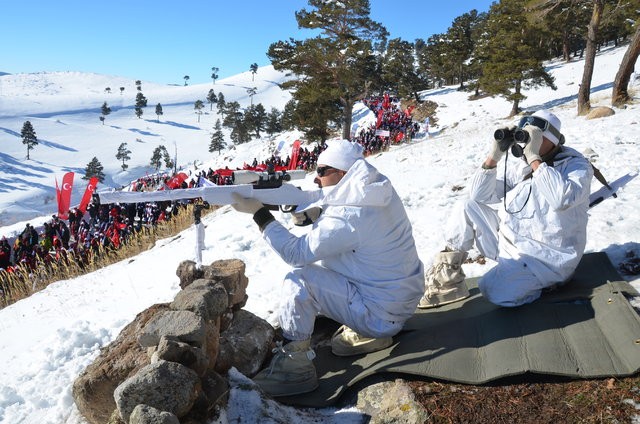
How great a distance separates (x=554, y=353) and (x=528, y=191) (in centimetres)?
125

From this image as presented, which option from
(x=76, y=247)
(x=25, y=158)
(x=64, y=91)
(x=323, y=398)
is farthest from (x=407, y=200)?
(x=64, y=91)

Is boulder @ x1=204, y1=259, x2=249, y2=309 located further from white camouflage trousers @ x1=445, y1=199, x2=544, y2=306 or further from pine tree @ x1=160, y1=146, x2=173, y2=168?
pine tree @ x1=160, y1=146, x2=173, y2=168

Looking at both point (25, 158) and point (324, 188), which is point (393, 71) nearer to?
point (324, 188)

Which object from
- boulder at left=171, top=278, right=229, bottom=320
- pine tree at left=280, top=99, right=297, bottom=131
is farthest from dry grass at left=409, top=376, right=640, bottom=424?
pine tree at left=280, top=99, right=297, bottom=131

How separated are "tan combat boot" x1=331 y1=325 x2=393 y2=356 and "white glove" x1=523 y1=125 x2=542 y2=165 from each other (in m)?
1.61

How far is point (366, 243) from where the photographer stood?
9.30ft

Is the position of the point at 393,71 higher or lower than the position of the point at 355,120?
higher

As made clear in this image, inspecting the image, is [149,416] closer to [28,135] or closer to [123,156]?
[123,156]

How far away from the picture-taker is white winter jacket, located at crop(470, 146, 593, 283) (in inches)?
115

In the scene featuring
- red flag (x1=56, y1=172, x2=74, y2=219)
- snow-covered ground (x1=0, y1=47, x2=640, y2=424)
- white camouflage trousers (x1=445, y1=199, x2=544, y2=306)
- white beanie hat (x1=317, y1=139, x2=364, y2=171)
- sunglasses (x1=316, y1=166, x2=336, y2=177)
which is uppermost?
white beanie hat (x1=317, y1=139, x2=364, y2=171)

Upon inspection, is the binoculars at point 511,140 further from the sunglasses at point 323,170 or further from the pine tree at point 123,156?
the pine tree at point 123,156

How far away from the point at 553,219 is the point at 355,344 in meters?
1.62

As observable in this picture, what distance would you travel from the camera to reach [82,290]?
688 cm

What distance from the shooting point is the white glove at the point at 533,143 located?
9.98 ft
